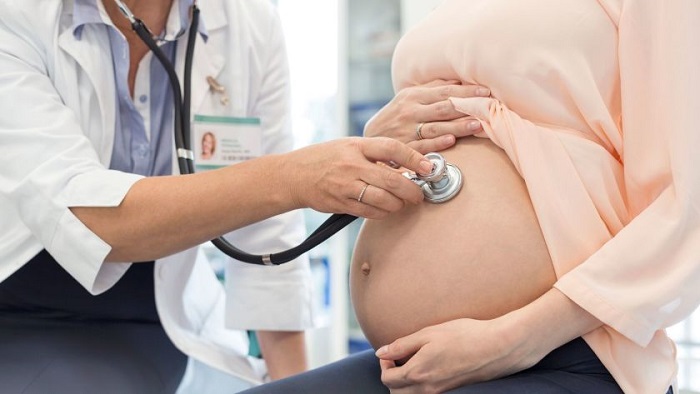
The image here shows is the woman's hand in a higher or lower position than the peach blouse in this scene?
lower

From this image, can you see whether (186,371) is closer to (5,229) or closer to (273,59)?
(5,229)

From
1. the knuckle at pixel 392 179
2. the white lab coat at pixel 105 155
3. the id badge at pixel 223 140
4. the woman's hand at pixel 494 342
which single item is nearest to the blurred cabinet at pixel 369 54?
the white lab coat at pixel 105 155

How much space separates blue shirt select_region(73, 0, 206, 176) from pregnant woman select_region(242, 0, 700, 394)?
53 centimetres

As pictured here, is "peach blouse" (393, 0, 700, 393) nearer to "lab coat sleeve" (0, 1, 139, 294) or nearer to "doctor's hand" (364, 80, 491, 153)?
"doctor's hand" (364, 80, 491, 153)

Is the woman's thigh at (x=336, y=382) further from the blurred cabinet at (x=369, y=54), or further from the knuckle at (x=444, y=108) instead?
the blurred cabinet at (x=369, y=54)

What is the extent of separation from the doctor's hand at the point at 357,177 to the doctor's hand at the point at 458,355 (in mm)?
183

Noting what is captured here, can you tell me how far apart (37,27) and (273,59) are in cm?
51

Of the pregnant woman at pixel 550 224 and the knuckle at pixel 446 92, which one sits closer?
the pregnant woman at pixel 550 224

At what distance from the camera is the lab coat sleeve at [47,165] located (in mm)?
1143

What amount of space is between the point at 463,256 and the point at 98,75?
0.77 m

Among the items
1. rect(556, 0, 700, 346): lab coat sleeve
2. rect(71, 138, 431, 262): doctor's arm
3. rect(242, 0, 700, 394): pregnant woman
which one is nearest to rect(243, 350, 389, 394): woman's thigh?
rect(242, 0, 700, 394): pregnant woman

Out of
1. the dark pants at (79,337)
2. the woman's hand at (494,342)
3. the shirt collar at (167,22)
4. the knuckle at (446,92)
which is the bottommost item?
the dark pants at (79,337)

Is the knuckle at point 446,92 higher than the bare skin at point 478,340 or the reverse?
higher

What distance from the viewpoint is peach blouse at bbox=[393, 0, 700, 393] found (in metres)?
0.90
